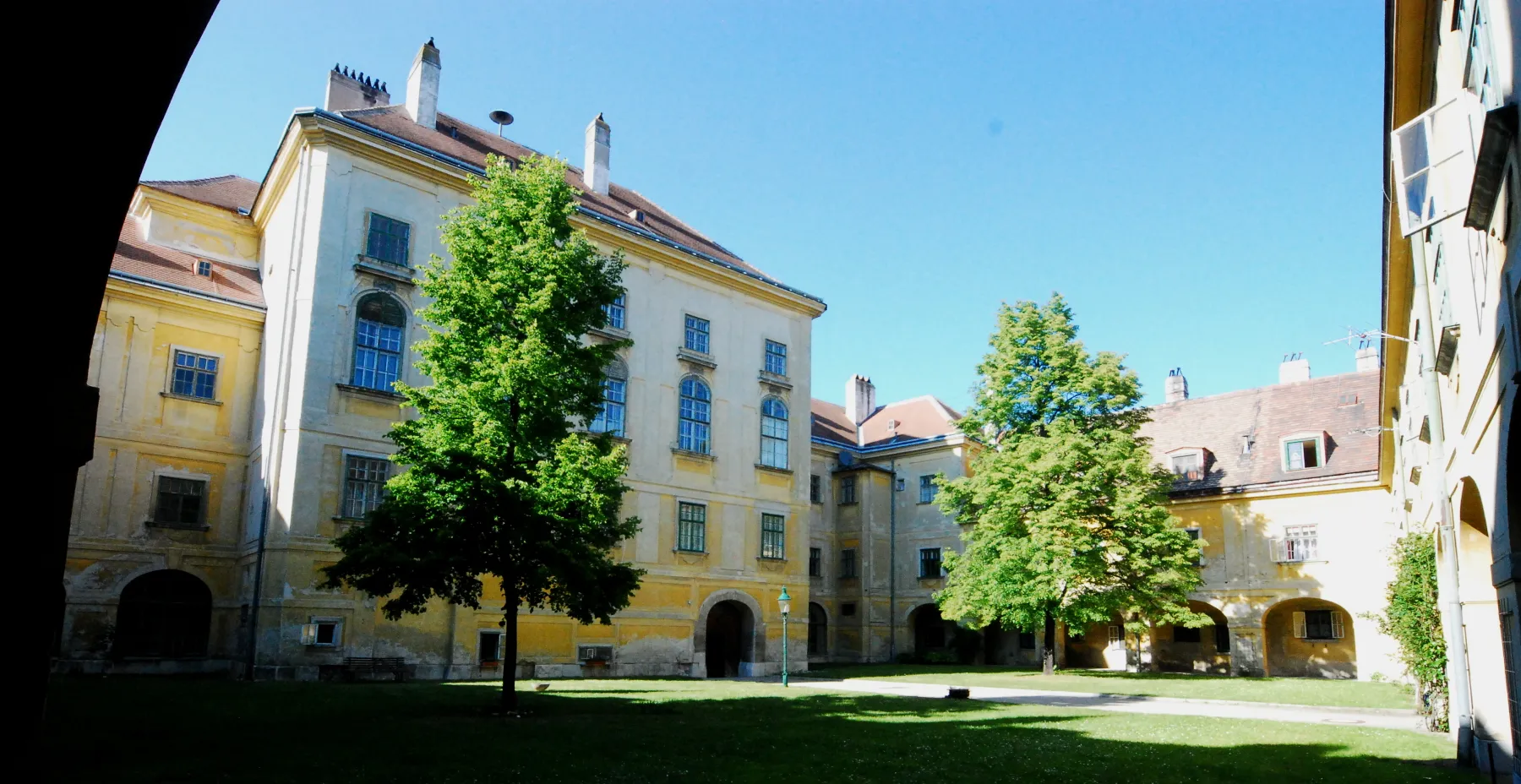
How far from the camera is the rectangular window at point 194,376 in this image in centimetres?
2745

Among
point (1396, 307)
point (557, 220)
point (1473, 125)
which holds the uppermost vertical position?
point (557, 220)

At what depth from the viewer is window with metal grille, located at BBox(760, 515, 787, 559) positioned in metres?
35.6

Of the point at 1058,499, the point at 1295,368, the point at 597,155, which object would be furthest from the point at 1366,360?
the point at 597,155

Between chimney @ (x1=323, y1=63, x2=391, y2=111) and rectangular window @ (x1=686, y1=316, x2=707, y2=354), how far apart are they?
1217cm

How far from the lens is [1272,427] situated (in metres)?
42.0

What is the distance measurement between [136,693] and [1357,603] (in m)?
38.8

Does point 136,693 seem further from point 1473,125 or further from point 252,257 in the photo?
point 1473,125

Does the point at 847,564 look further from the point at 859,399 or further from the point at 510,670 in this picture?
the point at 510,670

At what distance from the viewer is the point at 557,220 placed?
19.3m

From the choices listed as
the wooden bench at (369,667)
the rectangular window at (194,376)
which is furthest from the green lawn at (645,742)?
the rectangular window at (194,376)

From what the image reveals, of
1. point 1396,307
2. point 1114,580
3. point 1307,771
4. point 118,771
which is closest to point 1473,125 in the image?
point 1307,771

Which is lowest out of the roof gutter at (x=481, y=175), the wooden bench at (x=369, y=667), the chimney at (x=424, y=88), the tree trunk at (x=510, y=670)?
the wooden bench at (x=369, y=667)

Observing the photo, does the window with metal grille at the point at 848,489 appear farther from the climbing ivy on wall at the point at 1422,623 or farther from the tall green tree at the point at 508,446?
the climbing ivy on wall at the point at 1422,623

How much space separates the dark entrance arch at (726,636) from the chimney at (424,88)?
747 inches
